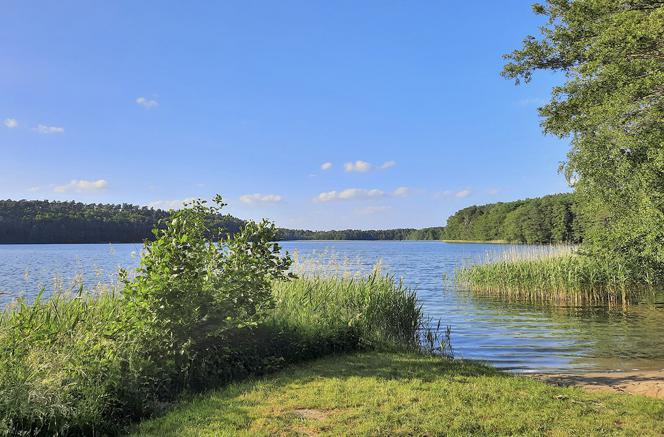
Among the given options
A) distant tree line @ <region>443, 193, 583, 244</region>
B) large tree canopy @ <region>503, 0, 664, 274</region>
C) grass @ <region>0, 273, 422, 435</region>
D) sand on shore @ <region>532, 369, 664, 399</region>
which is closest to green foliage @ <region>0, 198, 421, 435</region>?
grass @ <region>0, 273, 422, 435</region>

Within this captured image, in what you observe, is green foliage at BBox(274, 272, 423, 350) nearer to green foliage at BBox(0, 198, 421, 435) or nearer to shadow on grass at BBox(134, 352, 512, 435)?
green foliage at BBox(0, 198, 421, 435)

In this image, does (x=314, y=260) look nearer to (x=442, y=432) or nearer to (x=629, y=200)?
(x=442, y=432)

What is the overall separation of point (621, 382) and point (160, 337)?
716 cm

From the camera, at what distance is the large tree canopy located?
923 centimetres

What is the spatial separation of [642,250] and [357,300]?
10.5 m

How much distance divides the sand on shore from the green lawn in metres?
0.95

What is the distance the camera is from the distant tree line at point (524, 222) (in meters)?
79.6

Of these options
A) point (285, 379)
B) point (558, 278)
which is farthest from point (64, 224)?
point (285, 379)

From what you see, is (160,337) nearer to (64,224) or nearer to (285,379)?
(285,379)

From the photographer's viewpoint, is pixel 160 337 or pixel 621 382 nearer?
pixel 160 337

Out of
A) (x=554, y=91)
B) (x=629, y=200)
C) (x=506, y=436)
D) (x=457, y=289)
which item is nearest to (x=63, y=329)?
(x=506, y=436)

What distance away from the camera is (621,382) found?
7.64 metres

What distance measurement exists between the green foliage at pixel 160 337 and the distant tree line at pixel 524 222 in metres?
47.9

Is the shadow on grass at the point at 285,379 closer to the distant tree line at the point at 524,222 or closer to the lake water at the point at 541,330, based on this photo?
the lake water at the point at 541,330
